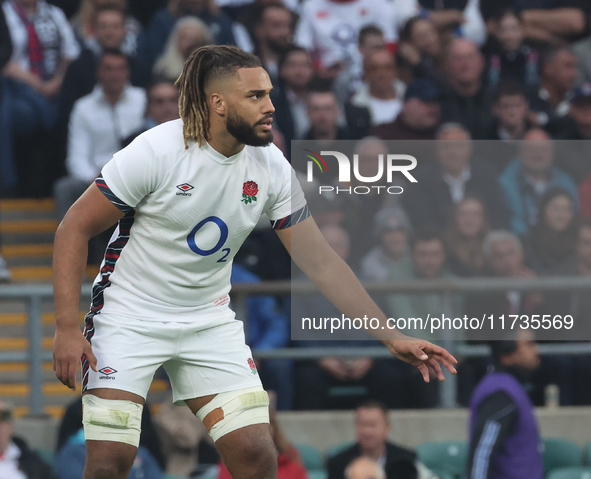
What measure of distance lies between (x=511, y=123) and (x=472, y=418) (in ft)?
9.07

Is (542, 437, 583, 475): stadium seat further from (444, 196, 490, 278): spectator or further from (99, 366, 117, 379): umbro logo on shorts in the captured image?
(99, 366, 117, 379): umbro logo on shorts

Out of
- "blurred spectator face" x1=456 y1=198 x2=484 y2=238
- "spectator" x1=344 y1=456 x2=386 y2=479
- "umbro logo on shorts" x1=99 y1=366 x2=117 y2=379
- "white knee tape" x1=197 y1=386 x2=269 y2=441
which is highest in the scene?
"blurred spectator face" x1=456 y1=198 x2=484 y2=238

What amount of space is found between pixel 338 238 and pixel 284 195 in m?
2.51

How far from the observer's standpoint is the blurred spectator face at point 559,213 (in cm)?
663

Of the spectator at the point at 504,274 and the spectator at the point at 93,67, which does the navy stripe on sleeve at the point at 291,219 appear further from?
the spectator at the point at 93,67

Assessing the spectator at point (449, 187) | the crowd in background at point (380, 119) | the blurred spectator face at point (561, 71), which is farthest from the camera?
the blurred spectator face at point (561, 71)

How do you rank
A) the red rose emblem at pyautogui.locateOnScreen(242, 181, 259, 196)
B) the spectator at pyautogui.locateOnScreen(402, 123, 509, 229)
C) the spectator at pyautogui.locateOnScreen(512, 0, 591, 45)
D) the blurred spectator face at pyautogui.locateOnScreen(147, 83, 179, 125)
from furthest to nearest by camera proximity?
the spectator at pyautogui.locateOnScreen(512, 0, 591, 45) → the blurred spectator face at pyautogui.locateOnScreen(147, 83, 179, 125) → the spectator at pyautogui.locateOnScreen(402, 123, 509, 229) → the red rose emblem at pyautogui.locateOnScreen(242, 181, 259, 196)

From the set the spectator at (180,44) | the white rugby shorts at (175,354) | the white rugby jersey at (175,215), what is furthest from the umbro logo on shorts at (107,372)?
the spectator at (180,44)

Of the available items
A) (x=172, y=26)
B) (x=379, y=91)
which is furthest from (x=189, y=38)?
(x=379, y=91)

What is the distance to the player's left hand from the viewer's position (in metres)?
3.56

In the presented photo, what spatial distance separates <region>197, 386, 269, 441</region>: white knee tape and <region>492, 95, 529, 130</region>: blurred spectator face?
182 inches

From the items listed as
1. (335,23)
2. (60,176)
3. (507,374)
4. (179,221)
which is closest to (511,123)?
(335,23)

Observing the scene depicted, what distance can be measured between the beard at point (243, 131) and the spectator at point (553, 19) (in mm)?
5841

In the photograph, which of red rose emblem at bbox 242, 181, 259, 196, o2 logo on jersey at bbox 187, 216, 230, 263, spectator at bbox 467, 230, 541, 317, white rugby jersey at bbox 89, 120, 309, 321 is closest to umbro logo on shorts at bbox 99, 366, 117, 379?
white rugby jersey at bbox 89, 120, 309, 321
